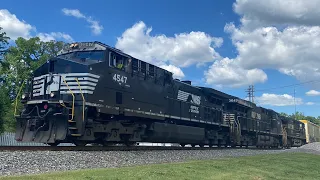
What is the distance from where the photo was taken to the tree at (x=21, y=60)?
39581 mm

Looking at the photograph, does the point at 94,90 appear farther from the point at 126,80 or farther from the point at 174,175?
the point at 174,175

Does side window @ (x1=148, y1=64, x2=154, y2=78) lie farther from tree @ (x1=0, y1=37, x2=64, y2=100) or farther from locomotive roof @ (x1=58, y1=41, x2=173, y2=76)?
tree @ (x1=0, y1=37, x2=64, y2=100)

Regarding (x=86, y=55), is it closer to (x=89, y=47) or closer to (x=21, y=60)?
A: (x=89, y=47)

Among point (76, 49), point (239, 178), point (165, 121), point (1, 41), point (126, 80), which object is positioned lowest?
point (239, 178)

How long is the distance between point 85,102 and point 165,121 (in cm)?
658

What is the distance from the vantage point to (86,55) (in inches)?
531

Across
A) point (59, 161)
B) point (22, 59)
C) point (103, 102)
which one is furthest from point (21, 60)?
point (59, 161)

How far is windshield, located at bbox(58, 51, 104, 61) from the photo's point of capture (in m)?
13.1

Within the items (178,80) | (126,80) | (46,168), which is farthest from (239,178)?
(178,80)

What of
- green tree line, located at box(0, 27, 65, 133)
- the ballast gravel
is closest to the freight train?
the ballast gravel

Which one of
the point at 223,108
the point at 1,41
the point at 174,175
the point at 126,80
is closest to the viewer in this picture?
the point at 174,175

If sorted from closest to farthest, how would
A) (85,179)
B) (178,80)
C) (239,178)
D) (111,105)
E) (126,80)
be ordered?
(85,179) → (239,178) → (111,105) → (126,80) → (178,80)

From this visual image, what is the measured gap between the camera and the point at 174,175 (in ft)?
26.5

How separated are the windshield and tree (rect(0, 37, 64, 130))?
26117 millimetres
